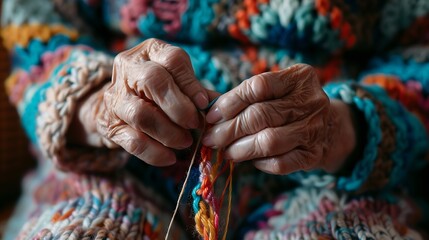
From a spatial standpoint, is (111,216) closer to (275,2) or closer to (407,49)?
(275,2)

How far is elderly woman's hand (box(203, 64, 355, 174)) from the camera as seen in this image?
48 centimetres

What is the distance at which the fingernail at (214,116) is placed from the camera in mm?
484

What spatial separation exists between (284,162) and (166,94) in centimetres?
13

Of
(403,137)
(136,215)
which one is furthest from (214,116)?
(403,137)

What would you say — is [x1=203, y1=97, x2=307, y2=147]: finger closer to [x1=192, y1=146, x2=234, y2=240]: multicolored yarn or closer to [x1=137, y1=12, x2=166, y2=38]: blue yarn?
[x1=192, y1=146, x2=234, y2=240]: multicolored yarn

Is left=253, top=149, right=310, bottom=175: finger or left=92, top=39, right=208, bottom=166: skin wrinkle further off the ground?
left=92, top=39, right=208, bottom=166: skin wrinkle

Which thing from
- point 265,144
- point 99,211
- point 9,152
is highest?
point 265,144

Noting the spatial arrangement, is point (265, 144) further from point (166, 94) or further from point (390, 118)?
point (390, 118)

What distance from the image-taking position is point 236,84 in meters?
0.69

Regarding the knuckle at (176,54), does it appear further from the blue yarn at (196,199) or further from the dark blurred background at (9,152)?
the dark blurred background at (9,152)

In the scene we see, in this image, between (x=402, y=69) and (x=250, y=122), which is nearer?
(x=250, y=122)

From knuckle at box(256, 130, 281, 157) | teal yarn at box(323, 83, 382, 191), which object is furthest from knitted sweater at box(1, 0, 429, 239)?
knuckle at box(256, 130, 281, 157)

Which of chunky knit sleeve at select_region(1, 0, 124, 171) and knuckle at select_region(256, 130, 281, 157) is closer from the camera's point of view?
knuckle at select_region(256, 130, 281, 157)

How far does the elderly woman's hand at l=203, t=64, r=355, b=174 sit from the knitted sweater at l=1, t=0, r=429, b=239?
9cm
